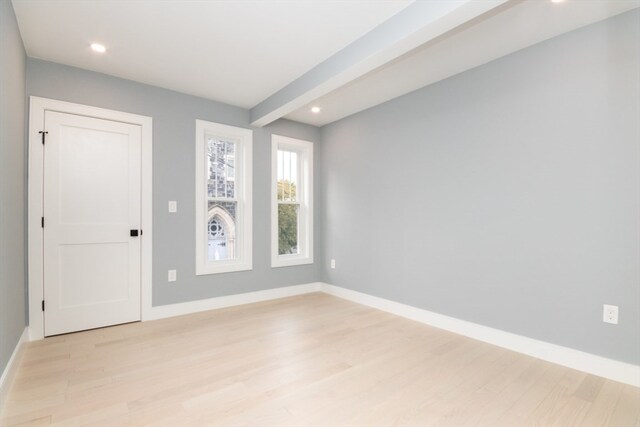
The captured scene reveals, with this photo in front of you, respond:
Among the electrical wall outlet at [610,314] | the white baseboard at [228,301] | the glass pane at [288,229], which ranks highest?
the glass pane at [288,229]

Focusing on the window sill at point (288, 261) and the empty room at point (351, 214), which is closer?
the empty room at point (351, 214)

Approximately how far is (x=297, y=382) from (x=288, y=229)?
2.71 metres

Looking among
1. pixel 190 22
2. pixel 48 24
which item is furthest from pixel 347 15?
pixel 48 24

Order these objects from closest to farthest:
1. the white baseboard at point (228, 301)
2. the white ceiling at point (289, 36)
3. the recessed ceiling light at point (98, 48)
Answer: the white ceiling at point (289, 36)
the recessed ceiling light at point (98, 48)
the white baseboard at point (228, 301)

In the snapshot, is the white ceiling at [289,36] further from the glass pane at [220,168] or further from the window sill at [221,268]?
the window sill at [221,268]

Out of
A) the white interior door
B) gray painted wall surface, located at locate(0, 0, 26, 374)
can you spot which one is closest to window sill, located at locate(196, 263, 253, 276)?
the white interior door

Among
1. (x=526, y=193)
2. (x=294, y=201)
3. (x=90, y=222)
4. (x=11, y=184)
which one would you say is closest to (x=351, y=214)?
(x=294, y=201)

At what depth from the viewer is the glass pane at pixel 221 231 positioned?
3.94 metres

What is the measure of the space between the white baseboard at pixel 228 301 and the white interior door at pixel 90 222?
0.82 ft

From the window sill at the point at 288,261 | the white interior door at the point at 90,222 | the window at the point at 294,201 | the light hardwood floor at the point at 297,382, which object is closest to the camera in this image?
the light hardwood floor at the point at 297,382

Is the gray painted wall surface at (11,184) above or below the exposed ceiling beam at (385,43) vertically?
below

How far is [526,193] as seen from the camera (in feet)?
8.56

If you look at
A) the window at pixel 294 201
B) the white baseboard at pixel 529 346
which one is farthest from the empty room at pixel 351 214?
the window at pixel 294 201

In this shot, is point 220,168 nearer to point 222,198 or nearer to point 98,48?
point 222,198
